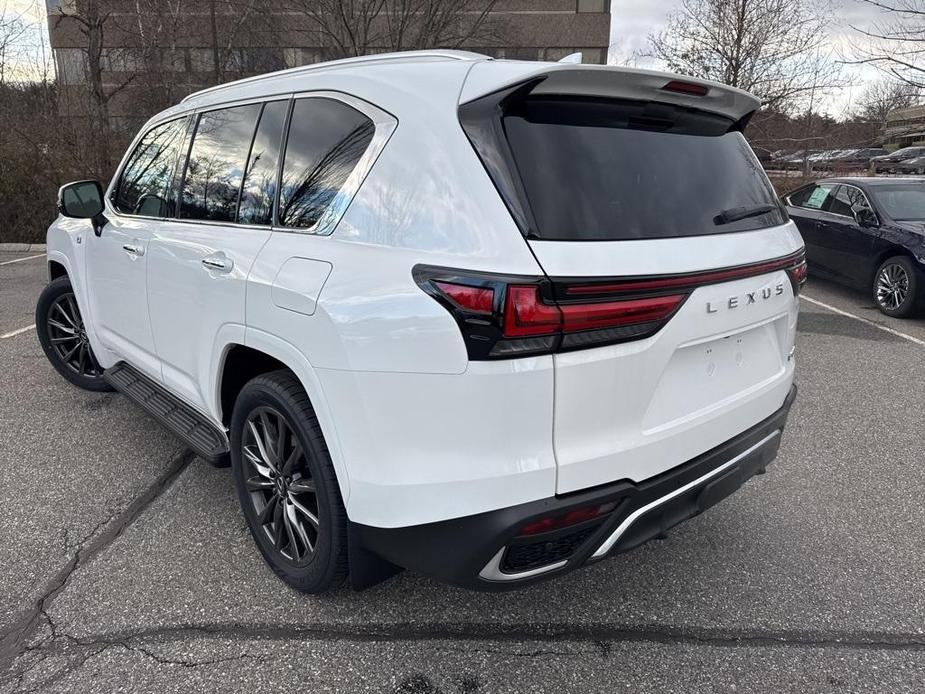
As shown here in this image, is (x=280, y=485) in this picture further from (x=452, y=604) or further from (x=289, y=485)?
(x=452, y=604)

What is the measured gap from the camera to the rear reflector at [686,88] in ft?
6.88

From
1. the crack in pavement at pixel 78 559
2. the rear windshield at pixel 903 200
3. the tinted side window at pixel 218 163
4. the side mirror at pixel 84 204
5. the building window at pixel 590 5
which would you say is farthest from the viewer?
the building window at pixel 590 5

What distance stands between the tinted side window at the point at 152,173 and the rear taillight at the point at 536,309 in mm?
2069

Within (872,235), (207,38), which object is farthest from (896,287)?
(207,38)

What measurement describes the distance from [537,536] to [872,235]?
7.83 meters

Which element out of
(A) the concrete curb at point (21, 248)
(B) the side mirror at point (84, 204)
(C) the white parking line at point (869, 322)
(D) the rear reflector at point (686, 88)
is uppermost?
(D) the rear reflector at point (686, 88)

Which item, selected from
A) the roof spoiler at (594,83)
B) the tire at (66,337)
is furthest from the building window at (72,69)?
the roof spoiler at (594,83)

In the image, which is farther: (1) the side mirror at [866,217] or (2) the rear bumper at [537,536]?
(1) the side mirror at [866,217]

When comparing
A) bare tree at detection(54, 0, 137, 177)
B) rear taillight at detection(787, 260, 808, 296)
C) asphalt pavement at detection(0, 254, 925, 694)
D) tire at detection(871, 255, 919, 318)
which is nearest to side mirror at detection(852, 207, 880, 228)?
tire at detection(871, 255, 919, 318)

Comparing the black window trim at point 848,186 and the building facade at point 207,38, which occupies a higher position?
the building facade at point 207,38

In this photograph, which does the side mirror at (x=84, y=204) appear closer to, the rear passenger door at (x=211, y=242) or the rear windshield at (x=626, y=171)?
the rear passenger door at (x=211, y=242)

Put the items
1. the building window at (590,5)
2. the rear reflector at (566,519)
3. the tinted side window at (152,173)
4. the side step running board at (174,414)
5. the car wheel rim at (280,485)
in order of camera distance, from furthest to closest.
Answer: the building window at (590,5) → the tinted side window at (152,173) → the side step running board at (174,414) → the car wheel rim at (280,485) → the rear reflector at (566,519)

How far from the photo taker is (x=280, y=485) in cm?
249

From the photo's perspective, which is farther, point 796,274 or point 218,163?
point 218,163
